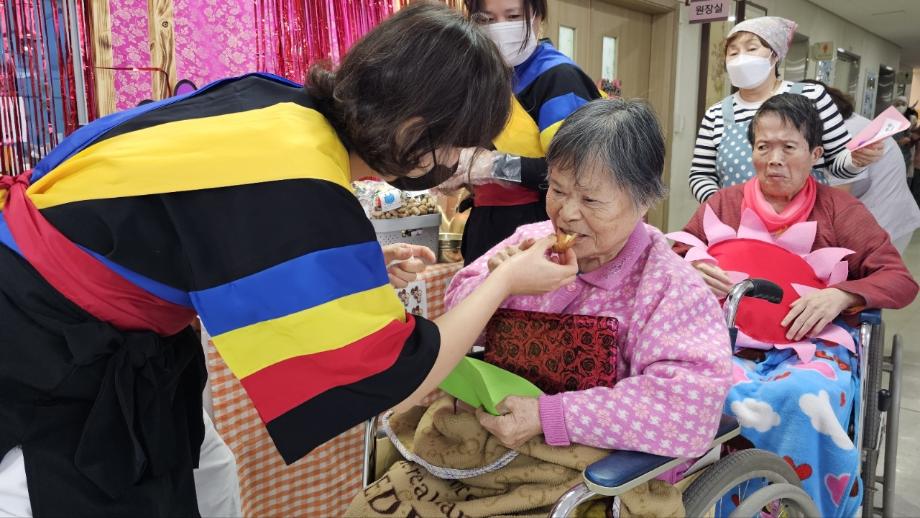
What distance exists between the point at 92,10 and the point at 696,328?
1.94m

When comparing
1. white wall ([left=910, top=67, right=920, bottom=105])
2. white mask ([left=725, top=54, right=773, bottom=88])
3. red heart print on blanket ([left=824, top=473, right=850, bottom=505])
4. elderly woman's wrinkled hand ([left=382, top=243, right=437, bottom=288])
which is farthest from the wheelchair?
white wall ([left=910, top=67, right=920, bottom=105])

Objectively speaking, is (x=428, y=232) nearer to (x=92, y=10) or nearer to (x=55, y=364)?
(x=92, y=10)

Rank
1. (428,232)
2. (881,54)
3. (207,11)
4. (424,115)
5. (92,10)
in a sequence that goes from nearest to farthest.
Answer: (424,115)
(92,10)
(207,11)
(428,232)
(881,54)

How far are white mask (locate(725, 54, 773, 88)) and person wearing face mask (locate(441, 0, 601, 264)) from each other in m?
1.17

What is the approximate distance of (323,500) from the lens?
236 cm

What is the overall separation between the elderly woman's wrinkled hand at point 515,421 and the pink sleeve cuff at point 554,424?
0.01m

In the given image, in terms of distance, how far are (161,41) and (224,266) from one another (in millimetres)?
1636

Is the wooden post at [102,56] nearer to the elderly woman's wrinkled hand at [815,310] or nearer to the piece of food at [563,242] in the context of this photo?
the piece of food at [563,242]

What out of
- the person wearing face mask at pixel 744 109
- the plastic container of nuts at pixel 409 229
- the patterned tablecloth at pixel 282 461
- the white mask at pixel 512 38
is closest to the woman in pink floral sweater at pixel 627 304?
the white mask at pixel 512 38

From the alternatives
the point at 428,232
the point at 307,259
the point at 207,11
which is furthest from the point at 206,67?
the point at 307,259

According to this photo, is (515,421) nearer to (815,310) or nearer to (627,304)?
(627,304)

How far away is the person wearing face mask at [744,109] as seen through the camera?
2.52m

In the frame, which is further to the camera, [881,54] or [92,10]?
[881,54]

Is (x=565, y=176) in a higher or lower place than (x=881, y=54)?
lower
